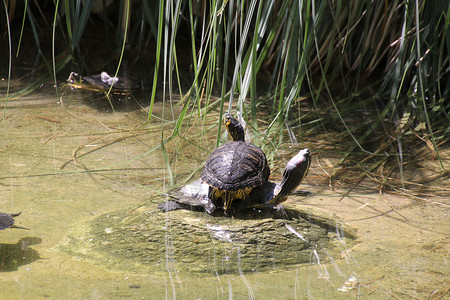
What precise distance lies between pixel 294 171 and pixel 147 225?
2.11 ft

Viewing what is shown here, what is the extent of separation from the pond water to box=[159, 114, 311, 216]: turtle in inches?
4.8

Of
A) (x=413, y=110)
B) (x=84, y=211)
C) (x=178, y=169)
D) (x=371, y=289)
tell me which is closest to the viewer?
(x=371, y=289)

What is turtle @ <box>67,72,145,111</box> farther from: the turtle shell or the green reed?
the turtle shell

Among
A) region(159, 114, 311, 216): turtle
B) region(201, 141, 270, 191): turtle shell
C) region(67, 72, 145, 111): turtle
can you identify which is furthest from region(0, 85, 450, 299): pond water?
region(67, 72, 145, 111): turtle

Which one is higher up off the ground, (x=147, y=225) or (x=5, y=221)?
Result: (x=5, y=221)

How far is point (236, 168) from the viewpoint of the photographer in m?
2.22

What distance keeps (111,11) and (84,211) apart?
144 inches

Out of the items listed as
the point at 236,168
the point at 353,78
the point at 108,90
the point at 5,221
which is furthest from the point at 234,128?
the point at 353,78

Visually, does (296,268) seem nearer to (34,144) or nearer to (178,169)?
(178,169)

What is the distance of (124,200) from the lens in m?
2.31

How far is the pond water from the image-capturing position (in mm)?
1655

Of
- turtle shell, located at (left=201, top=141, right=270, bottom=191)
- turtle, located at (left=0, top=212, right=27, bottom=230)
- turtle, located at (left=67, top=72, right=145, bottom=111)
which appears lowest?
turtle, located at (left=67, top=72, right=145, bottom=111)

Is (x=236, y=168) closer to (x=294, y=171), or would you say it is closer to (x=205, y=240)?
(x=294, y=171)

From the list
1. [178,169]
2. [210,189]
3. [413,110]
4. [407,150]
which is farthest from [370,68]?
[210,189]
